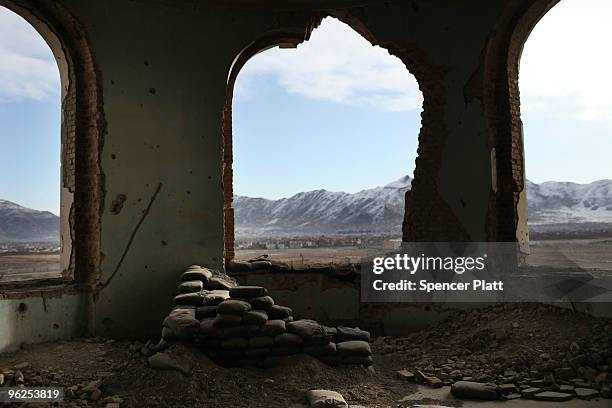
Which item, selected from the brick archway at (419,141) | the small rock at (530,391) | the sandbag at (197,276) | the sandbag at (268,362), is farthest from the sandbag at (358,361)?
the brick archway at (419,141)

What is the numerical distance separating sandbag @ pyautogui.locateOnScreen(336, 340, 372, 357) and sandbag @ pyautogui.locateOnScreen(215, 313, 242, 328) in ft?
3.14

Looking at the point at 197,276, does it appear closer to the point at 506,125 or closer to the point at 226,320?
the point at 226,320

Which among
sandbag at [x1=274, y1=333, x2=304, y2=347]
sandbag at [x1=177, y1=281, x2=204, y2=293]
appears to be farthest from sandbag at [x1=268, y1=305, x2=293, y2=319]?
sandbag at [x1=177, y1=281, x2=204, y2=293]

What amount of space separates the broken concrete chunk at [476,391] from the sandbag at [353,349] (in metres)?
0.81

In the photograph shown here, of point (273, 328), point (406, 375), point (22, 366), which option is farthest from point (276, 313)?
point (22, 366)

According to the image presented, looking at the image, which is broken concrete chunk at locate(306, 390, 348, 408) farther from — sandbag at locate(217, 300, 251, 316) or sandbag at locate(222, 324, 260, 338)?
sandbag at locate(217, 300, 251, 316)

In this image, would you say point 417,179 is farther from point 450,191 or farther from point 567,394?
point 567,394

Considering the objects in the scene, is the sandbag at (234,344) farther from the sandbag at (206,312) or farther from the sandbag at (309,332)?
the sandbag at (309,332)

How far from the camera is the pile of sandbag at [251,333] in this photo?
13.2ft

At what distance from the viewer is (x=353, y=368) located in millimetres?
4324

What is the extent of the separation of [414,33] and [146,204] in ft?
12.8

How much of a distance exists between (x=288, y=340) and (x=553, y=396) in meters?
2.07

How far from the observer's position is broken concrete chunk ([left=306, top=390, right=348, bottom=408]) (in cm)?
338

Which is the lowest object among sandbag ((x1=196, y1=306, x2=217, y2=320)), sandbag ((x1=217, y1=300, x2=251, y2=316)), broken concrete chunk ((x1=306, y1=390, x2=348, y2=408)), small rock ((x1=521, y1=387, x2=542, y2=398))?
small rock ((x1=521, y1=387, x2=542, y2=398))
